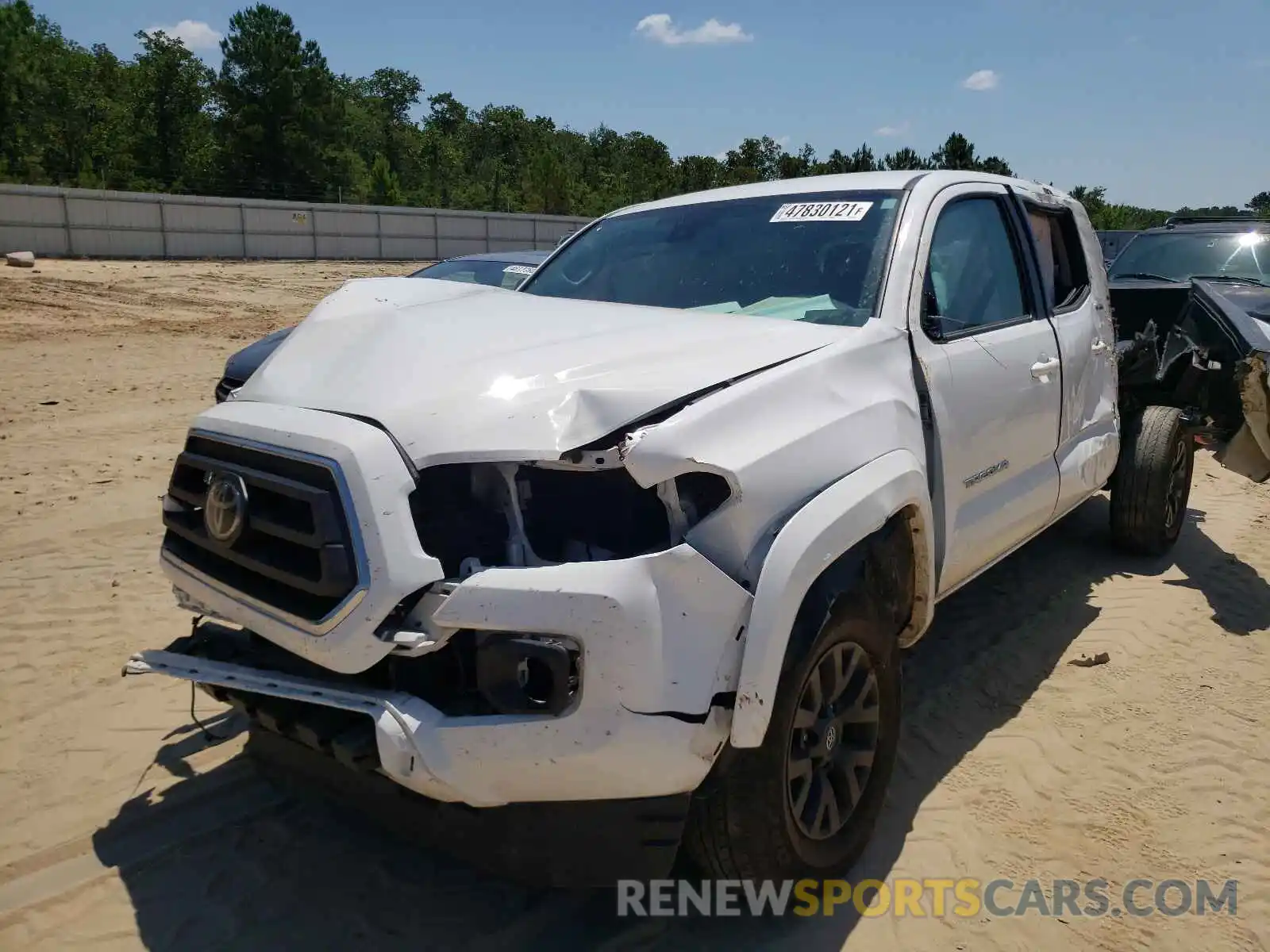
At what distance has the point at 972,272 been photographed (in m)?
3.83

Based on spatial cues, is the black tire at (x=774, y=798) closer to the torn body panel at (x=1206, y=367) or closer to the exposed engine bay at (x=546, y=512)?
the exposed engine bay at (x=546, y=512)

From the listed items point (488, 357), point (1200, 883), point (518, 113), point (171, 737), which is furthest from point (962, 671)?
point (518, 113)

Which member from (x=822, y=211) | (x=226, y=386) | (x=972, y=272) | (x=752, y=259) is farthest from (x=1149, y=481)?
(x=226, y=386)

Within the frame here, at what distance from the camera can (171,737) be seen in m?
3.62

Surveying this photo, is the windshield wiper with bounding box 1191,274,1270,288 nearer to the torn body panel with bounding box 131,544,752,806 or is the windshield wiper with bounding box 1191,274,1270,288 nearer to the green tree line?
the torn body panel with bounding box 131,544,752,806

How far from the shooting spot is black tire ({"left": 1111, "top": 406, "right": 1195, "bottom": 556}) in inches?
216

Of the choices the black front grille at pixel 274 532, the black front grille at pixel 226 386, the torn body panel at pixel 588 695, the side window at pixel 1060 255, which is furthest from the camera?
the black front grille at pixel 226 386

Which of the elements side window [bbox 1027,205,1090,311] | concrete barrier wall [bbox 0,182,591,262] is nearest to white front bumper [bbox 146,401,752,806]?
side window [bbox 1027,205,1090,311]

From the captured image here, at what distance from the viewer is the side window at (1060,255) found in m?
4.42

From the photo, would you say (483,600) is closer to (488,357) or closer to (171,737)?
(488,357)

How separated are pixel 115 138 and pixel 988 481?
186ft

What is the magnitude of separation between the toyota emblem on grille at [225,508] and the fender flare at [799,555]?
128 cm

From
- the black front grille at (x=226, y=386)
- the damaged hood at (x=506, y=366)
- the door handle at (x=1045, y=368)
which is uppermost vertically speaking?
the damaged hood at (x=506, y=366)

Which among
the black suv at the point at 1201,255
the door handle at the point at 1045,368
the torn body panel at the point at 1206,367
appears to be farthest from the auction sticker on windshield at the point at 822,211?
the black suv at the point at 1201,255
